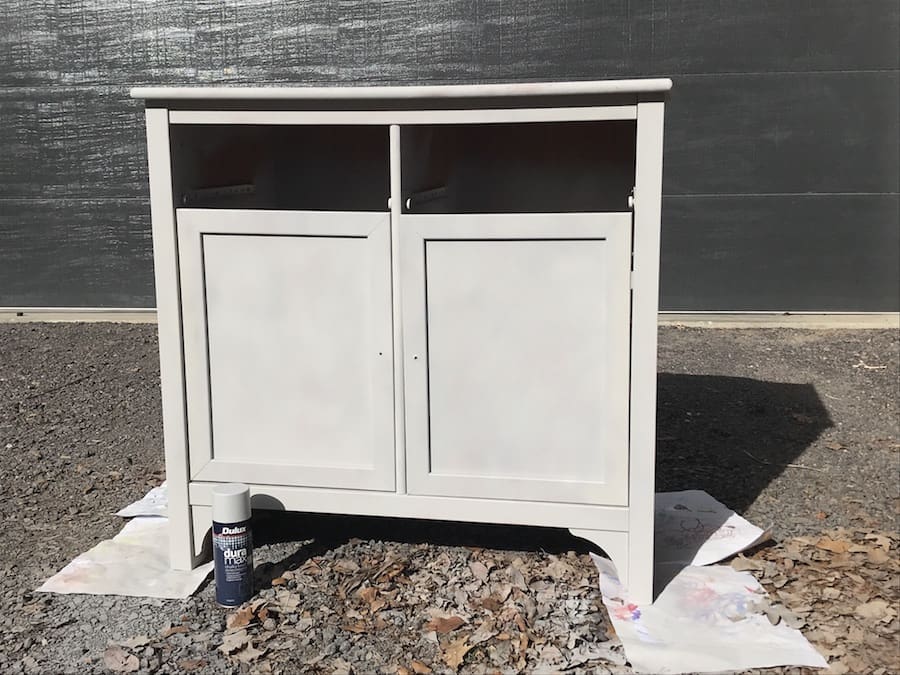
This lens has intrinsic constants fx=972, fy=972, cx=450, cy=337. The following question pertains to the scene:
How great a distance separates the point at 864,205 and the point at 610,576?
15.4 feet

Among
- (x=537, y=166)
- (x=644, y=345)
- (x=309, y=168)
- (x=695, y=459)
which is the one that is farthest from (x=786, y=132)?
(x=644, y=345)

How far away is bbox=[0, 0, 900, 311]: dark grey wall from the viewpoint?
266 inches

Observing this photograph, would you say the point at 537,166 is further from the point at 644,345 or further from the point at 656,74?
the point at 656,74


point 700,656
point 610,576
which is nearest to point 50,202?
point 610,576

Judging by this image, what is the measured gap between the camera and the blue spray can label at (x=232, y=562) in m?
3.03

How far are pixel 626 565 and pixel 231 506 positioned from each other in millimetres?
1252

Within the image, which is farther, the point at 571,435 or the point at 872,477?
the point at 872,477

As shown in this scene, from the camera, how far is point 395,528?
3.71m

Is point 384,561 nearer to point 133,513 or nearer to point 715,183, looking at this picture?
point 133,513

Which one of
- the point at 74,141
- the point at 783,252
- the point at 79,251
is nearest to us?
the point at 783,252

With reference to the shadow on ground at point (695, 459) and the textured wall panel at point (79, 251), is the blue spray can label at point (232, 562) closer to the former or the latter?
the shadow on ground at point (695, 459)

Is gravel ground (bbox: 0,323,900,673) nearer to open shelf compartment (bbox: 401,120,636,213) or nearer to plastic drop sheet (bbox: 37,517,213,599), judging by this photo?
plastic drop sheet (bbox: 37,517,213,599)

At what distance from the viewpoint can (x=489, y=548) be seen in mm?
3502

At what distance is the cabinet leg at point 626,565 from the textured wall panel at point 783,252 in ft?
14.0
